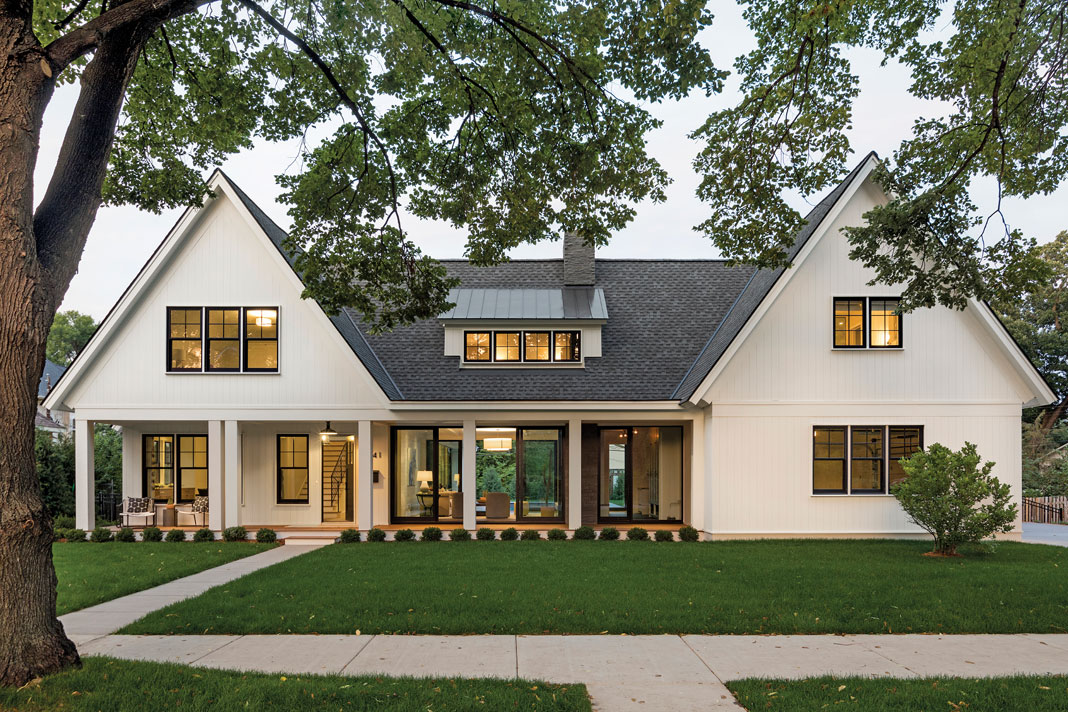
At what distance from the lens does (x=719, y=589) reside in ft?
30.6

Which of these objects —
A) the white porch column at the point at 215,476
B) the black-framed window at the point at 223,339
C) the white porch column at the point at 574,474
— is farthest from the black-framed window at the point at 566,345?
the white porch column at the point at 215,476

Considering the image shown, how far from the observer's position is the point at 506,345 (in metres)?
17.3

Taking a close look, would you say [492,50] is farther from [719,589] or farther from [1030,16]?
[719,589]

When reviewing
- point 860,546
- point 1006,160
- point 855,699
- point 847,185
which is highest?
point 847,185

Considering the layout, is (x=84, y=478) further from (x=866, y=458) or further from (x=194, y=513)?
(x=866, y=458)

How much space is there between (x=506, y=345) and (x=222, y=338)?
6723 millimetres

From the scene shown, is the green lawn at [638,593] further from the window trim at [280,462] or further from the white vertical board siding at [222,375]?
the window trim at [280,462]

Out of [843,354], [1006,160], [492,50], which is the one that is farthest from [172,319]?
[1006,160]

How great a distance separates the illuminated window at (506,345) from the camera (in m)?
17.2

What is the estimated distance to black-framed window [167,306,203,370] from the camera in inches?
624

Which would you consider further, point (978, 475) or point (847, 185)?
point (847, 185)

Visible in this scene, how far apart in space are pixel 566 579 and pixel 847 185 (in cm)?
1049

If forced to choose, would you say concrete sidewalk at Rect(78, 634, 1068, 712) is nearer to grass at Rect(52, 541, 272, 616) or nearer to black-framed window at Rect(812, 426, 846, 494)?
grass at Rect(52, 541, 272, 616)

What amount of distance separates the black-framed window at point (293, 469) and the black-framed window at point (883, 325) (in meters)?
14.0
